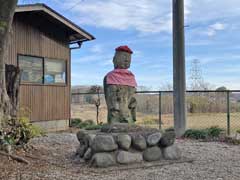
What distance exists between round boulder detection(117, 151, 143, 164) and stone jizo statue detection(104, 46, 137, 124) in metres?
0.99

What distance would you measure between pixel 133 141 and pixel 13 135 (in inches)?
104

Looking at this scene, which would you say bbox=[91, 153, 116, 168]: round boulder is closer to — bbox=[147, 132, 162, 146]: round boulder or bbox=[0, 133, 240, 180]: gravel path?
bbox=[0, 133, 240, 180]: gravel path

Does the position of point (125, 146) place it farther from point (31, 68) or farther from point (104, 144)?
point (31, 68)

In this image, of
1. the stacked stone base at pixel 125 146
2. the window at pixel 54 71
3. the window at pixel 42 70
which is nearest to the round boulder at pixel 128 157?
the stacked stone base at pixel 125 146

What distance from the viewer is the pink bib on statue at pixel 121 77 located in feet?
25.5

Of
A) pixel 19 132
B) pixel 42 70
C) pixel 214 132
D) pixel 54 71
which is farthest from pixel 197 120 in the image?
pixel 19 132

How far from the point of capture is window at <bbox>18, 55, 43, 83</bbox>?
12.9m

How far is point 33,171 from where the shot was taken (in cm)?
629

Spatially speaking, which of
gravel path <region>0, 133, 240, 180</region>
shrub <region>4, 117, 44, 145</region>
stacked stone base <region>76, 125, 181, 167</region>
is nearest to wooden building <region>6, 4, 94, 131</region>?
shrub <region>4, 117, 44, 145</region>

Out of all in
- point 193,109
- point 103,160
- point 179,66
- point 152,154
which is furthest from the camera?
point 193,109

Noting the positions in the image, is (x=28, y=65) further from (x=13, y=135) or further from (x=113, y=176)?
(x=113, y=176)

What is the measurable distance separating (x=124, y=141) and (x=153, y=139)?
2.17 ft

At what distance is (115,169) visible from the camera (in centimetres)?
657

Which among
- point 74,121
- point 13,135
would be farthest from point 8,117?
point 74,121
